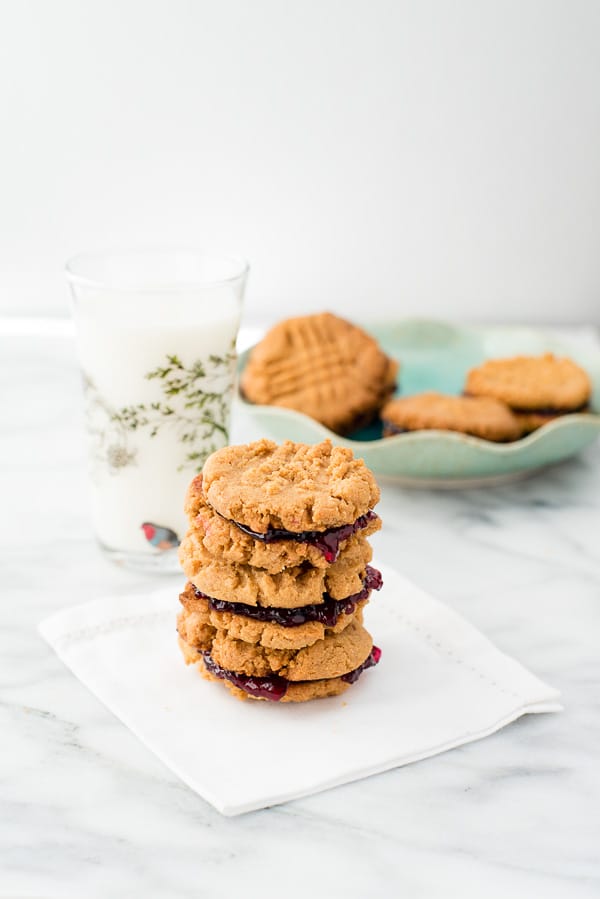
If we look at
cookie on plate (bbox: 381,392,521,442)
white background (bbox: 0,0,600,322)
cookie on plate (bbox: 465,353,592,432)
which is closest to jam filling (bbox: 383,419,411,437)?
cookie on plate (bbox: 381,392,521,442)

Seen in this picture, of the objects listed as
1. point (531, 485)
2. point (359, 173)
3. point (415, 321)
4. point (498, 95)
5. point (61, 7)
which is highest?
point (61, 7)

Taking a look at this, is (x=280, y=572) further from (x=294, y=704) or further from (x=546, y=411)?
(x=546, y=411)

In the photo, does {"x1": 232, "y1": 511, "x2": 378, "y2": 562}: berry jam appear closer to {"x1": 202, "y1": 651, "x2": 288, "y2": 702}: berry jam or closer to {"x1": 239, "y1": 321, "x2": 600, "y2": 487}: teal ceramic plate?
{"x1": 202, "y1": 651, "x2": 288, "y2": 702}: berry jam

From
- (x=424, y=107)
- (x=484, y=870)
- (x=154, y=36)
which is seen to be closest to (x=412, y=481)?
(x=484, y=870)

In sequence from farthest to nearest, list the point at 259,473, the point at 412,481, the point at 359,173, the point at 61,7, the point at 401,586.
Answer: the point at 359,173 → the point at 61,7 → the point at 412,481 → the point at 401,586 → the point at 259,473

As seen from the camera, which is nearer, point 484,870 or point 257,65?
point 484,870

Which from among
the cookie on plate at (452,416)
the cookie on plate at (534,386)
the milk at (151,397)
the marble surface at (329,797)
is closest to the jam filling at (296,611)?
the marble surface at (329,797)

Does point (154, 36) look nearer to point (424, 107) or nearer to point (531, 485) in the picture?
point (424, 107)
